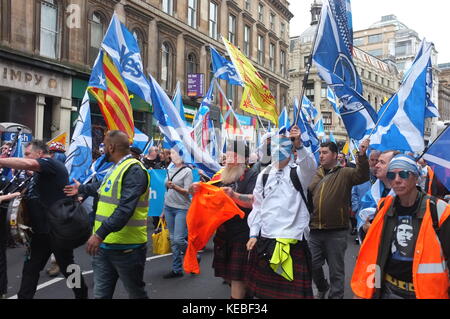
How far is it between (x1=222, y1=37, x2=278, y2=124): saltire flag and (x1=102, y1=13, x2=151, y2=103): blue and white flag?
1.70 metres

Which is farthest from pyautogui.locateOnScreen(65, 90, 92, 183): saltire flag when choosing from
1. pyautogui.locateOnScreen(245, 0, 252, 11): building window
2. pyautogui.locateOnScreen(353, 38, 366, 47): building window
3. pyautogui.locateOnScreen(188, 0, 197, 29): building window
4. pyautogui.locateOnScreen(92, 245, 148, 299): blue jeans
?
pyautogui.locateOnScreen(353, 38, 366, 47): building window

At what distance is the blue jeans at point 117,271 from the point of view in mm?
3695

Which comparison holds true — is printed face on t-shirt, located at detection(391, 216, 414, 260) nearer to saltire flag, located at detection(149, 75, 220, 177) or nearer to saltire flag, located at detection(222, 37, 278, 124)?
saltire flag, located at detection(149, 75, 220, 177)

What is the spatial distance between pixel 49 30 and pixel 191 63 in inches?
384

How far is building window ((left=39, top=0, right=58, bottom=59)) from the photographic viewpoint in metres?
16.5

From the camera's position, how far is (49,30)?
16781 mm

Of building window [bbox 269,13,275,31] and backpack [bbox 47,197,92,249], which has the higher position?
building window [bbox 269,13,275,31]

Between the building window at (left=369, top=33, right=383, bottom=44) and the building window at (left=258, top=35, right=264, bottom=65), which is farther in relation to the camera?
the building window at (left=369, top=33, right=383, bottom=44)

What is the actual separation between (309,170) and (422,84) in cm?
224

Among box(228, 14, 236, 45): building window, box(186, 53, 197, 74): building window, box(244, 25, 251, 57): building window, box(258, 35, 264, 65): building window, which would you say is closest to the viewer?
box(186, 53, 197, 74): building window

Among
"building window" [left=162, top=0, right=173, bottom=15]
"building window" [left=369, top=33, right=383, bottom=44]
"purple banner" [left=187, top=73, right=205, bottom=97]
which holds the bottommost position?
"purple banner" [left=187, top=73, right=205, bottom=97]

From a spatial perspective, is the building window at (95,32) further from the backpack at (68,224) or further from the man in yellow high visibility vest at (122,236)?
the man in yellow high visibility vest at (122,236)

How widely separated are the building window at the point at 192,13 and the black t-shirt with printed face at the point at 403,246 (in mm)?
23474

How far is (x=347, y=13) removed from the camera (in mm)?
5648
